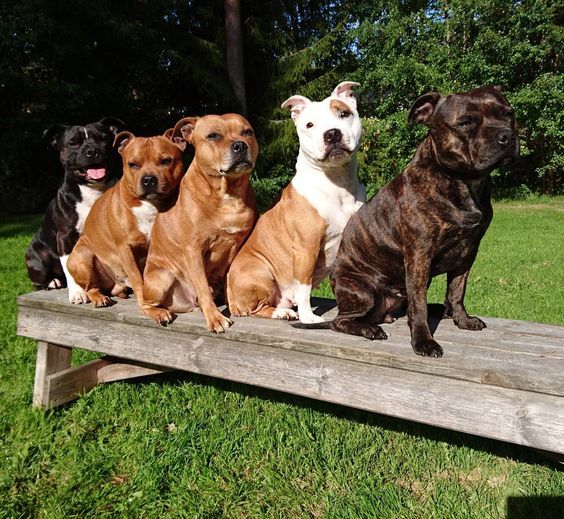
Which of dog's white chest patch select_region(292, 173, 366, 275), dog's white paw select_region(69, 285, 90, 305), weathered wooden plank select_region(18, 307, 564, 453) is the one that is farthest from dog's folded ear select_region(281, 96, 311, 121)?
dog's white paw select_region(69, 285, 90, 305)

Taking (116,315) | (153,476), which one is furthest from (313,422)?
(116,315)

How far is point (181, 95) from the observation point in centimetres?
1789

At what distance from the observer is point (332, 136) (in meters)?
2.79

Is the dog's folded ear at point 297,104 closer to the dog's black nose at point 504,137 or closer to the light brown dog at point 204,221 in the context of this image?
the light brown dog at point 204,221

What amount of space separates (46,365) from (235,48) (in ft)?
44.8

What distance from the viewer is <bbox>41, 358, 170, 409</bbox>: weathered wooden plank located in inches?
135

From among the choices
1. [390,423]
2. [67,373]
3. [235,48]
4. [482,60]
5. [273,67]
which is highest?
[235,48]

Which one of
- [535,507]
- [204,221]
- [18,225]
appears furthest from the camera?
[18,225]

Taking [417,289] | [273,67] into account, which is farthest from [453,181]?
[273,67]

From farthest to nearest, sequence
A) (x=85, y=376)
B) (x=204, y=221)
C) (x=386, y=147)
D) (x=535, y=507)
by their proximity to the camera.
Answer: (x=386, y=147)
(x=85, y=376)
(x=204, y=221)
(x=535, y=507)

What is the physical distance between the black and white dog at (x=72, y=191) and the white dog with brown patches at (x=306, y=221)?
1.36 metres

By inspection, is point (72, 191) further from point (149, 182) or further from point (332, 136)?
point (332, 136)

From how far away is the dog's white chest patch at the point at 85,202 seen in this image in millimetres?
3881

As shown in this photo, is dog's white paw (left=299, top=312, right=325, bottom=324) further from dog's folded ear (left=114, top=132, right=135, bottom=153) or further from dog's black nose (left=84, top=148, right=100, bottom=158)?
dog's black nose (left=84, top=148, right=100, bottom=158)
